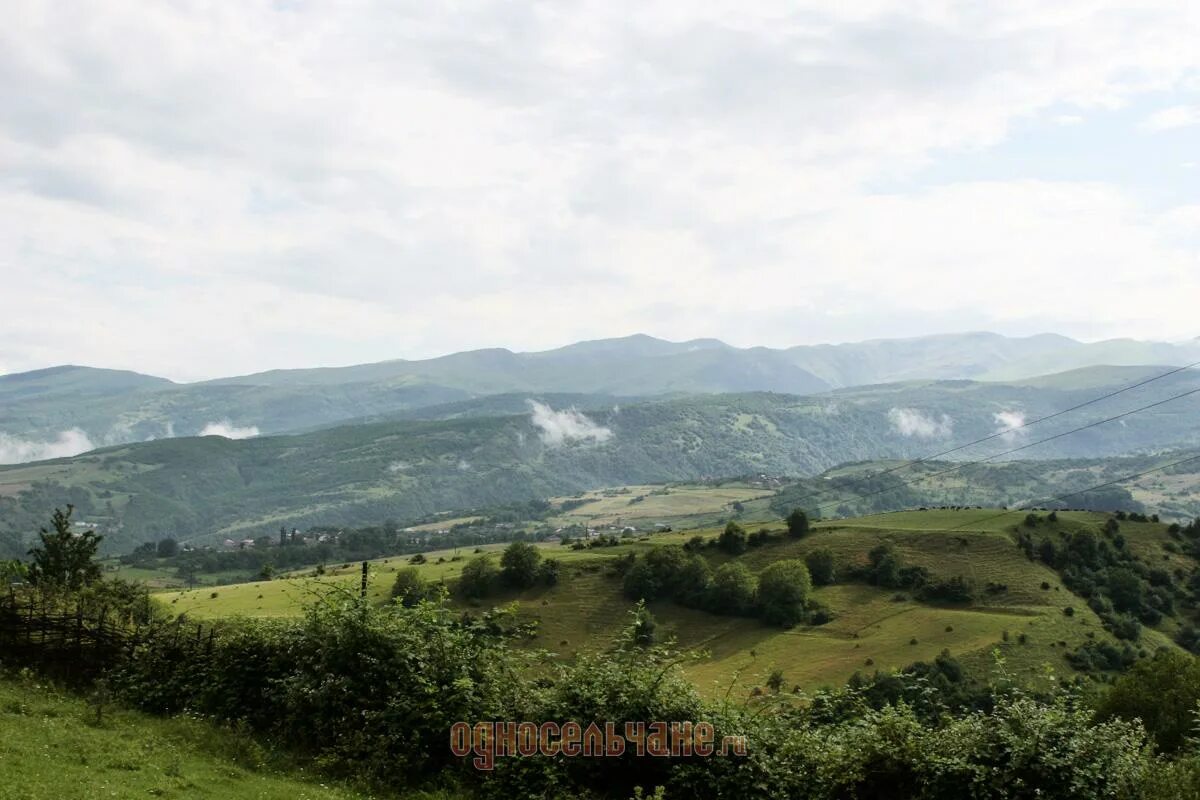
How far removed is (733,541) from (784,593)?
23472 mm

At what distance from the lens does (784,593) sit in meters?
121

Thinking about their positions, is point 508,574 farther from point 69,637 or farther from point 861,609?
point 69,637

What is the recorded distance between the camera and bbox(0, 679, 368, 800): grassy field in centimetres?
1544

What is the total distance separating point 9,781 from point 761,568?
128716 mm

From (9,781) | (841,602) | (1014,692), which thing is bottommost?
(841,602)

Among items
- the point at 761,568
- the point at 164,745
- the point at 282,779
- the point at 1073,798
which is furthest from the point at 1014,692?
the point at 761,568

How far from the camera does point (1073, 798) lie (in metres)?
15.5

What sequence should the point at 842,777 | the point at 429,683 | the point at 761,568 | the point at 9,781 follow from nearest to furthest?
1. the point at 9,781
2. the point at 842,777
3. the point at 429,683
4. the point at 761,568

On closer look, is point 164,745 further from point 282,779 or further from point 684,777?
point 684,777

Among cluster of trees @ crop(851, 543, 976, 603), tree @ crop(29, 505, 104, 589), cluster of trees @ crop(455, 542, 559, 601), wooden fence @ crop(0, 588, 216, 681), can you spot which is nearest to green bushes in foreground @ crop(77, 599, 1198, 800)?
wooden fence @ crop(0, 588, 216, 681)

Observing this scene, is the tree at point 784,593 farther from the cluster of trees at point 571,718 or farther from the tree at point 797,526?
the cluster of trees at point 571,718

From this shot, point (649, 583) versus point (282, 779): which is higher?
point (282, 779)

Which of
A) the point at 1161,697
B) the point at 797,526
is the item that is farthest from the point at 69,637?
the point at 797,526

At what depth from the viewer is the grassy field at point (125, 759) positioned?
15.4m
